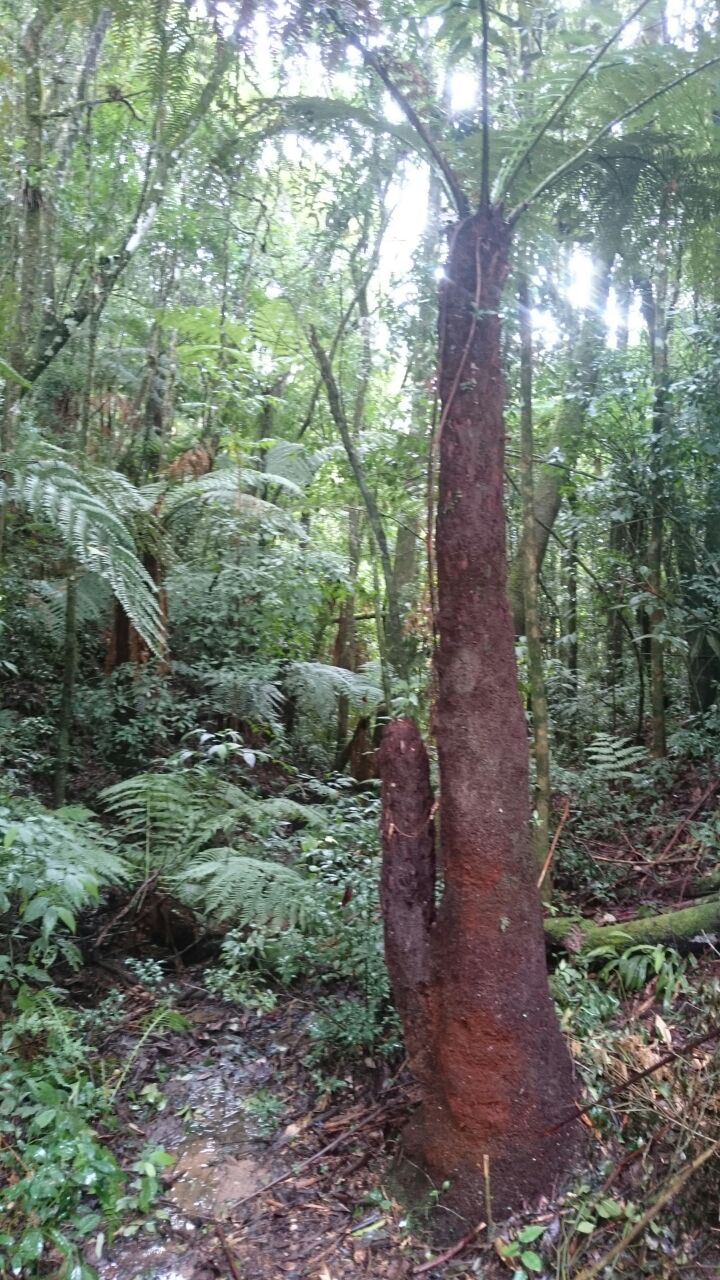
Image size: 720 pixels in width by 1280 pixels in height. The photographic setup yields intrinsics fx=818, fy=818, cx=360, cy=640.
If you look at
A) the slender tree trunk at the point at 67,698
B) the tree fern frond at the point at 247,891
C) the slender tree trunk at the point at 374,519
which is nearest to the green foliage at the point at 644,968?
the tree fern frond at the point at 247,891

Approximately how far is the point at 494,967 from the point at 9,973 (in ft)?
6.90

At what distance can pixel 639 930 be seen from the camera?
371cm

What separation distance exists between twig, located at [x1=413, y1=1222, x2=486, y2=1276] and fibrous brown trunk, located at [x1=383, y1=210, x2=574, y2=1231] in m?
0.04

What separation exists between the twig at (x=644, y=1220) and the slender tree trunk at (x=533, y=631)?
5.76 ft

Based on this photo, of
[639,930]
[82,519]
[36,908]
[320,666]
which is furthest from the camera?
[320,666]

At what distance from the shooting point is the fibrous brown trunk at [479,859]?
8.21ft

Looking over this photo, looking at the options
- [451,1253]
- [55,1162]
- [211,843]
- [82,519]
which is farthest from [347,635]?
[451,1253]

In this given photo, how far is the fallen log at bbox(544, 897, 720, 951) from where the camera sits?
144 inches

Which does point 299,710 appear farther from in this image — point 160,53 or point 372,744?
point 160,53

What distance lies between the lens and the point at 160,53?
329 centimetres

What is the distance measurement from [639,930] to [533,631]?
4.91 feet

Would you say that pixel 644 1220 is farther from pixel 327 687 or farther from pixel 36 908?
pixel 327 687

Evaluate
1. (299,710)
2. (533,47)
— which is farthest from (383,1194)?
(533,47)

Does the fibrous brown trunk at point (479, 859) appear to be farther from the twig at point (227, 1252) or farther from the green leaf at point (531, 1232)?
the twig at point (227, 1252)
